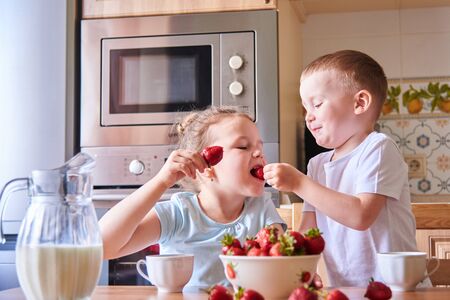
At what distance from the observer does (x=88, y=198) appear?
0.91 metres

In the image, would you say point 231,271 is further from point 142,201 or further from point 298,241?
point 142,201

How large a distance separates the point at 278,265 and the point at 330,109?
2.08ft

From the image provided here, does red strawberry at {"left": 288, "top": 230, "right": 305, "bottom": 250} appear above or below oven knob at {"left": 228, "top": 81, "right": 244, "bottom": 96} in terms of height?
below

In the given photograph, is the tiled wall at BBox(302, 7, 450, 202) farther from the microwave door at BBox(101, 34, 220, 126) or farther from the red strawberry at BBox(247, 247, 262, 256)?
the red strawberry at BBox(247, 247, 262, 256)

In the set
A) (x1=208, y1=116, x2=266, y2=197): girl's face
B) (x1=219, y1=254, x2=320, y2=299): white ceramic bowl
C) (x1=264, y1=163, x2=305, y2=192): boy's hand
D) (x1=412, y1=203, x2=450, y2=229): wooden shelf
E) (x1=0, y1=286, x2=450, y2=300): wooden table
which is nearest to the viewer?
(x1=219, y1=254, x2=320, y2=299): white ceramic bowl

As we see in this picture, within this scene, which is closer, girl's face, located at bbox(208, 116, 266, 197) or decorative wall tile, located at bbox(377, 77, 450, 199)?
girl's face, located at bbox(208, 116, 266, 197)

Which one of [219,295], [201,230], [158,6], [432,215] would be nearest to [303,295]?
[219,295]

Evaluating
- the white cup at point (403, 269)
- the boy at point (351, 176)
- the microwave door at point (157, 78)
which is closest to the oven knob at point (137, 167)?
the microwave door at point (157, 78)

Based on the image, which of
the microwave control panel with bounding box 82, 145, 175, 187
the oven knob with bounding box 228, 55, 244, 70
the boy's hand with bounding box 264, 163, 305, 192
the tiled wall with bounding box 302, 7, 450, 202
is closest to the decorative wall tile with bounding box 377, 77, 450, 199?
the tiled wall with bounding box 302, 7, 450, 202

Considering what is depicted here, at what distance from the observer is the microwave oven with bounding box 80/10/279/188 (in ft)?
6.95

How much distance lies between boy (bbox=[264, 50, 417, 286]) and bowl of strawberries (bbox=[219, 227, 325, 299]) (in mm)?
304

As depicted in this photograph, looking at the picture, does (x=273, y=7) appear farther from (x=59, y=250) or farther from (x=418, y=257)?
(x=59, y=250)

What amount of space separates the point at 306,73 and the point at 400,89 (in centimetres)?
121

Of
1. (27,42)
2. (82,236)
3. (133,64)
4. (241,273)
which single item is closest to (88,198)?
(82,236)
